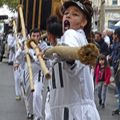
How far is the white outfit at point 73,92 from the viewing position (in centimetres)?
433

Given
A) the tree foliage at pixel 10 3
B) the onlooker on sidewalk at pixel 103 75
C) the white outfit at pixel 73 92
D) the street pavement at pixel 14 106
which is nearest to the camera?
the white outfit at pixel 73 92

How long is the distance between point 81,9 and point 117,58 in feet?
22.7

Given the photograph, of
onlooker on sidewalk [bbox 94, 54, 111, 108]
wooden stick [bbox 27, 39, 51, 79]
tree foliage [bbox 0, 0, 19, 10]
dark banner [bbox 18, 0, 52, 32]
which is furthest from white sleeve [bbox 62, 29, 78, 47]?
tree foliage [bbox 0, 0, 19, 10]

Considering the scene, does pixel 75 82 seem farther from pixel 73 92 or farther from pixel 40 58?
pixel 40 58

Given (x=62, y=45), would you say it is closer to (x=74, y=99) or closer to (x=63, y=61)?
(x=63, y=61)

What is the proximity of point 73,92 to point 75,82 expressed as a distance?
92 mm

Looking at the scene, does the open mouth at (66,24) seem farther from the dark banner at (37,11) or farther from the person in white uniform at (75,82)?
the dark banner at (37,11)

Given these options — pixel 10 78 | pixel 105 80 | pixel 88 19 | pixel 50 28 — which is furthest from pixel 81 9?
pixel 10 78

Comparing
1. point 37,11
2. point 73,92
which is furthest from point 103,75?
point 73,92

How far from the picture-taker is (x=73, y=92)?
439 centimetres

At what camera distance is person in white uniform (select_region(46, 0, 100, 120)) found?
4.35m

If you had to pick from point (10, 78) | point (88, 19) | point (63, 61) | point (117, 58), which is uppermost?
point (88, 19)

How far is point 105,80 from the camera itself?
39.8 feet

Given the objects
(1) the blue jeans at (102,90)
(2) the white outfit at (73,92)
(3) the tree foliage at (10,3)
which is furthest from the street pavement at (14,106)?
(3) the tree foliage at (10,3)
